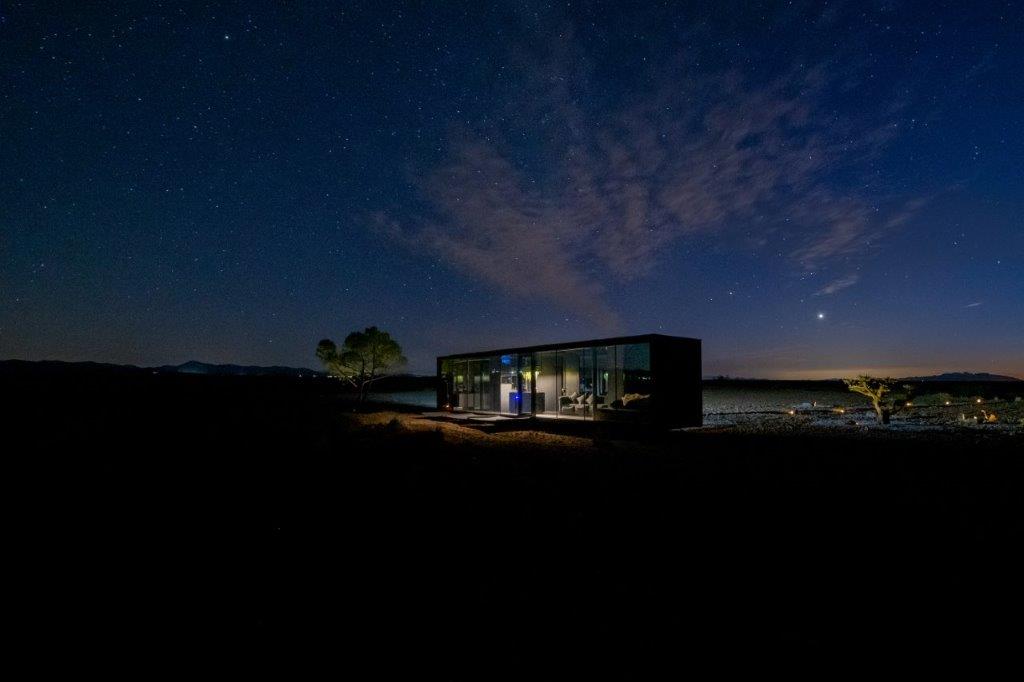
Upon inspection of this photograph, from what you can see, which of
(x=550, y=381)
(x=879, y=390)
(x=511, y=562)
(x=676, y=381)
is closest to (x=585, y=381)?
(x=550, y=381)

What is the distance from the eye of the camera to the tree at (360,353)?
23.9 metres

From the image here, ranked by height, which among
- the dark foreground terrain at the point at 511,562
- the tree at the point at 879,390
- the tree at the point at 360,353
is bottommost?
the dark foreground terrain at the point at 511,562

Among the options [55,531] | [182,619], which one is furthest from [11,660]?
[55,531]

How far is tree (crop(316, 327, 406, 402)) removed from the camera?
78.3ft

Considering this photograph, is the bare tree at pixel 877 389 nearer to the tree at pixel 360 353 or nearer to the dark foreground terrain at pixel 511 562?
the dark foreground terrain at pixel 511 562

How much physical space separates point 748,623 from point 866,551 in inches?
77.9

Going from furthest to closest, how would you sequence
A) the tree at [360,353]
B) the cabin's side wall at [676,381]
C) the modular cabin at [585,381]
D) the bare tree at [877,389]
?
1. the tree at [360,353]
2. the bare tree at [877,389]
3. the modular cabin at [585,381]
4. the cabin's side wall at [676,381]

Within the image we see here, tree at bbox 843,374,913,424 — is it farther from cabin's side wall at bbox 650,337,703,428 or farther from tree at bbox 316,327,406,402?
tree at bbox 316,327,406,402

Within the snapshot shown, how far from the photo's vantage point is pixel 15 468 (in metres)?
7.17

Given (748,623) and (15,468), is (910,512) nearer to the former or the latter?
(748,623)

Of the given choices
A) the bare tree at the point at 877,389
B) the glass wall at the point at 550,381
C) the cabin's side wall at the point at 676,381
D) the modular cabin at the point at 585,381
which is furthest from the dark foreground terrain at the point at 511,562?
the glass wall at the point at 550,381

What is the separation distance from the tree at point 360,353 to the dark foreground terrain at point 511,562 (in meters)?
16.0

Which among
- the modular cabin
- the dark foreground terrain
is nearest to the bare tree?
the modular cabin

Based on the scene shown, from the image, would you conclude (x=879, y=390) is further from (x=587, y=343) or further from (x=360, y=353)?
(x=360, y=353)
